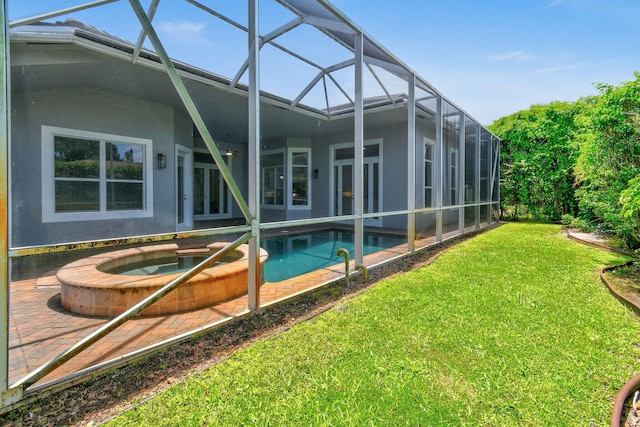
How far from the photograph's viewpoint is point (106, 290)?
280 centimetres

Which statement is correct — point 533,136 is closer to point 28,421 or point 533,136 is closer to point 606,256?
point 606,256

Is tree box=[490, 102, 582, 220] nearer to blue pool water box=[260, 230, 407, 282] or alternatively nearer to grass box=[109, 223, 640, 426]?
blue pool water box=[260, 230, 407, 282]

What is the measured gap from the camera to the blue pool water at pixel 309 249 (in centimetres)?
495

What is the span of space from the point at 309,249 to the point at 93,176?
4486mm

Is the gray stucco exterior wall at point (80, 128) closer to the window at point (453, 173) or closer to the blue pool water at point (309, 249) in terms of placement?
the blue pool water at point (309, 249)

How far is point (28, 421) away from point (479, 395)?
2.58 m

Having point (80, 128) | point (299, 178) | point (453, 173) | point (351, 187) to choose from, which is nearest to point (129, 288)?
point (80, 128)

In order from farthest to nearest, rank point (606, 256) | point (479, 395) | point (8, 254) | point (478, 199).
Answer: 1. point (478, 199)
2. point (606, 256)
3. point (479, 395)
4. point (8, 254)

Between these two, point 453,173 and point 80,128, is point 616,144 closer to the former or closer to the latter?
point 453,173

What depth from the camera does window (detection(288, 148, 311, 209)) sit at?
36.4 feet

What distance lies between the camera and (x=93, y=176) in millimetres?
5504

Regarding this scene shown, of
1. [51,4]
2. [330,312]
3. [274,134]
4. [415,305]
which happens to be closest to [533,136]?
[274,134]

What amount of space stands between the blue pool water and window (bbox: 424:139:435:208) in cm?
123

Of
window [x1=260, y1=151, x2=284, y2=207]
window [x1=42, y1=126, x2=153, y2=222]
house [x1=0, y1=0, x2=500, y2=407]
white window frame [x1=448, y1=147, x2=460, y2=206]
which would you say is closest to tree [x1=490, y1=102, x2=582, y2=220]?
house [x1=0, y1=0, x2=500, y2=407]
